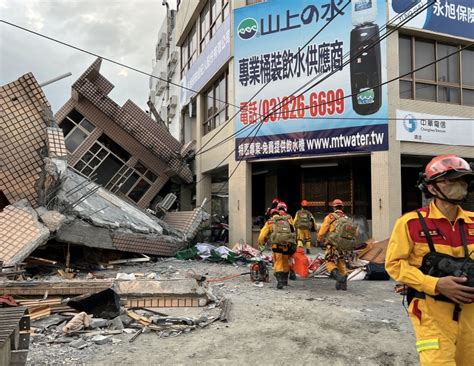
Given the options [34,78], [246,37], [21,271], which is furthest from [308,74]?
[21,271]

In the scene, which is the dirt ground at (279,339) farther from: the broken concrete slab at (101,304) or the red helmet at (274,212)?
the red helmet at (274,212)

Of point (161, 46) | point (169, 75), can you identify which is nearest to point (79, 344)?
point (169, 75)

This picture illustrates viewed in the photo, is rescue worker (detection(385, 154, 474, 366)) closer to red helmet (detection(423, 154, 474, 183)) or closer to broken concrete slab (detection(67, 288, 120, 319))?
red helmet (detection(423, 154, 474, 183))

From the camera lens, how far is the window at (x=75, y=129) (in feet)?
55.8

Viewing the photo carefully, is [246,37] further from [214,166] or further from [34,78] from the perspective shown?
[34,78]

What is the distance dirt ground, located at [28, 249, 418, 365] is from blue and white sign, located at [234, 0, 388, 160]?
20.7ft

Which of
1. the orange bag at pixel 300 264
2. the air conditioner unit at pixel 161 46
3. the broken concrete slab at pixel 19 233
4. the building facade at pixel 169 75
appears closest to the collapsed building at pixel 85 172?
the broken concrete slab at pixel 19 233

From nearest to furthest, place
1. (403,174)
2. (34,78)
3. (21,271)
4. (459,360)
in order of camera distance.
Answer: (459,360), (21,271), (34,78), (403,174)

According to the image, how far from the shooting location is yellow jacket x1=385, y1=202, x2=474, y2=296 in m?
2.54

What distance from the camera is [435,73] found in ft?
44.1

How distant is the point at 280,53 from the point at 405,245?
11.9m

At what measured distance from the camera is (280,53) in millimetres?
13531

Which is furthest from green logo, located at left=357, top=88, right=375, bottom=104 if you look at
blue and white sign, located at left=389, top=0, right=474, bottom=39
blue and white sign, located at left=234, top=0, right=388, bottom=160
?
blue and white sign, located at left=389, top=0, right=474, bottom=39

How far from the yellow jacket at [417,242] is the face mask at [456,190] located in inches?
5.1
